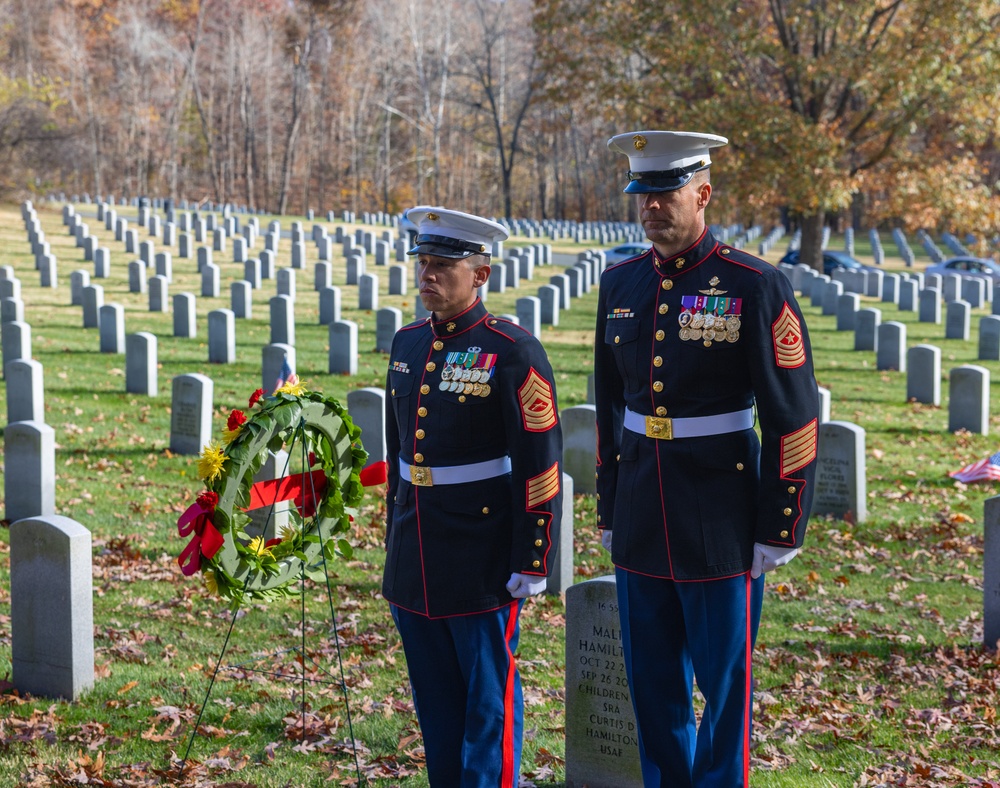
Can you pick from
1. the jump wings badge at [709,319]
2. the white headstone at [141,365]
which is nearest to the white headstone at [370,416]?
the white headstone at [141,365]

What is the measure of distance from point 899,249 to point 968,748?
4449cm

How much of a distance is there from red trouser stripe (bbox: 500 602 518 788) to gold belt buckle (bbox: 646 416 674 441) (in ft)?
2.60

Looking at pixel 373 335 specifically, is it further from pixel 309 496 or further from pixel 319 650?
pixel 309 496

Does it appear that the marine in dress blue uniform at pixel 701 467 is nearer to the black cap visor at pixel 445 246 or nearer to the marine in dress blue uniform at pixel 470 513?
the marine in dress blue uniform at pixel 470 513

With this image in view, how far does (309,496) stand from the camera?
5266 mm

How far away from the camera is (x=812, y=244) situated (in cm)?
3072

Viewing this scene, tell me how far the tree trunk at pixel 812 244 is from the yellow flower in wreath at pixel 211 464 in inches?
1077

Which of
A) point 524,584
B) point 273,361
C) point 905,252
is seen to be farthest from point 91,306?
point 905,252

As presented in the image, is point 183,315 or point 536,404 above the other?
point 536,404

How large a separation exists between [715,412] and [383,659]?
10.6 ft

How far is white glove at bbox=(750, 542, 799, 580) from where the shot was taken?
371 centimetres

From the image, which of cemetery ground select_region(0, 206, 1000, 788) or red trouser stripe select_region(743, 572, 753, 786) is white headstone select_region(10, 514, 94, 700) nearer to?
cemetery ground select_region(0, 206, 1000, 788)

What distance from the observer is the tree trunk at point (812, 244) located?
99.6 ft

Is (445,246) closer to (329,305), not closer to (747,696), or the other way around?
(747,696)
